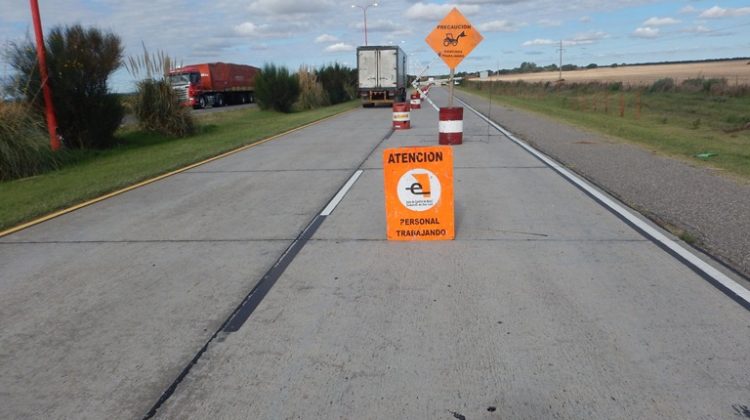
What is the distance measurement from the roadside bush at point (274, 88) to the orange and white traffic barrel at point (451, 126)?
21865mm

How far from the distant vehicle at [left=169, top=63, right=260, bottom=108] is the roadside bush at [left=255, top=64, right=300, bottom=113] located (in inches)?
78.5

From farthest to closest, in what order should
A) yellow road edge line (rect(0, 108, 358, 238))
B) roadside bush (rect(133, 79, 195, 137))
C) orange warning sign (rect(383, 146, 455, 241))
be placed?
roadside bush (rect(133, 79, 195, 137)), yellow road edge line (rect(0, 108, 358, 238)), orange warning sign (rect(383, 146, 455, 241))

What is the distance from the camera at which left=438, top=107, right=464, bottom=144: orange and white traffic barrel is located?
605 inches

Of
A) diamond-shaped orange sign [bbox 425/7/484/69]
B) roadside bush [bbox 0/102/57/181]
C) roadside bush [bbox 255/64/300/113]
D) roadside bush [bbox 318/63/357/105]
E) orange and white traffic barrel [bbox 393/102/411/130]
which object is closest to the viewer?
roadside bush [bbox 0/102/57/181]

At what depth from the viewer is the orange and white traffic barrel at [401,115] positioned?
20.8 meters

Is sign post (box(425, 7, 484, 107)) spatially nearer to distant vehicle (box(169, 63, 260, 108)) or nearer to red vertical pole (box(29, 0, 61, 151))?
red vertical pole (box(29, 0, 61, 151))

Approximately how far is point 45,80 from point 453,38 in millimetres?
9996

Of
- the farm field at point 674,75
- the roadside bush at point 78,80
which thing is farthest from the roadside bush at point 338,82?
the roadside bush at point 78,80

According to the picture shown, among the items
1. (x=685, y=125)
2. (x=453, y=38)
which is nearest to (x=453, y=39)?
(x=453, y=38)

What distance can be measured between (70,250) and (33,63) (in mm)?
9939

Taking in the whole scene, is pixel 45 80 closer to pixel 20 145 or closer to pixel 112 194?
pixel 20 145

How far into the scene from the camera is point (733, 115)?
26297mm

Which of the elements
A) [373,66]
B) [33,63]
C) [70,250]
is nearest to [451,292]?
[70,250]

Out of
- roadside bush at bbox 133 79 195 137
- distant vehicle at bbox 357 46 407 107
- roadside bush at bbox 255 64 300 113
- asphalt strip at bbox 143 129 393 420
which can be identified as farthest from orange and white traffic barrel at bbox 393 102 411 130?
distant vehicle at bbox 357 46 407 107
